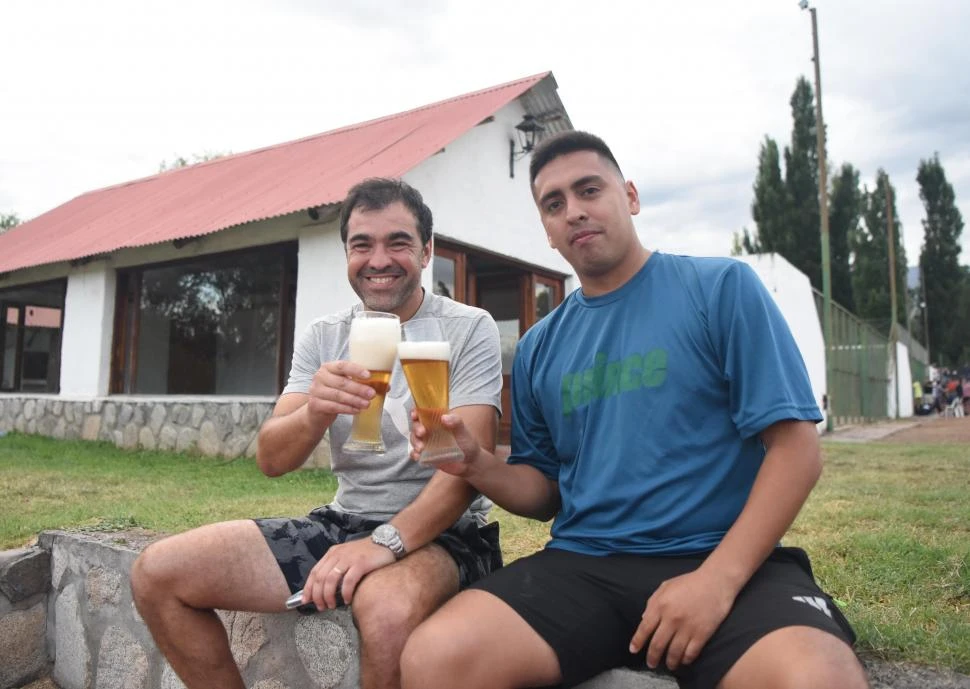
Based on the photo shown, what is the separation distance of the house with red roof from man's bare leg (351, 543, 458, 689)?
5110mm

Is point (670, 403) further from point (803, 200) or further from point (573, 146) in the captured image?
point (803, 200)

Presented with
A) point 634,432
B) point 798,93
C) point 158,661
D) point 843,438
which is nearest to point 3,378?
point 158,661

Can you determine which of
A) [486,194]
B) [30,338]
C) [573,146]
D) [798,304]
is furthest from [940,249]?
[573,146]

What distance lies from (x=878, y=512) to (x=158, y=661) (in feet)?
11.9

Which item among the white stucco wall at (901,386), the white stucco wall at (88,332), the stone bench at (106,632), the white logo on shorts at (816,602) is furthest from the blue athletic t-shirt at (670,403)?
the white stucco wall at (901,386)

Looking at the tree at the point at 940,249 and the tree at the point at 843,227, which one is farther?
the tree at the point at 940,249

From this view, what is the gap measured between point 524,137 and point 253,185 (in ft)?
11.5

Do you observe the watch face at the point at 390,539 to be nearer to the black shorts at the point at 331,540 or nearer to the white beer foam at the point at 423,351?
the black shorts at the point at 331,540

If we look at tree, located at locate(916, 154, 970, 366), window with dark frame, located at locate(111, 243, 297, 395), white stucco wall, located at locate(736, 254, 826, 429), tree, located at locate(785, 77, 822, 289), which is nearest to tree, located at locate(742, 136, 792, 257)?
tree, located at locate(785, 77, 822, 289)

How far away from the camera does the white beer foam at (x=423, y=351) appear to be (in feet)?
4.76

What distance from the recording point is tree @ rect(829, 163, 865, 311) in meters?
29.5

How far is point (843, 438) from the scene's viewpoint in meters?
11.0

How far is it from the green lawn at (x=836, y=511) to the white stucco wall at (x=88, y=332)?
107 cm

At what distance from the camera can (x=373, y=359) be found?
5.05 ft
